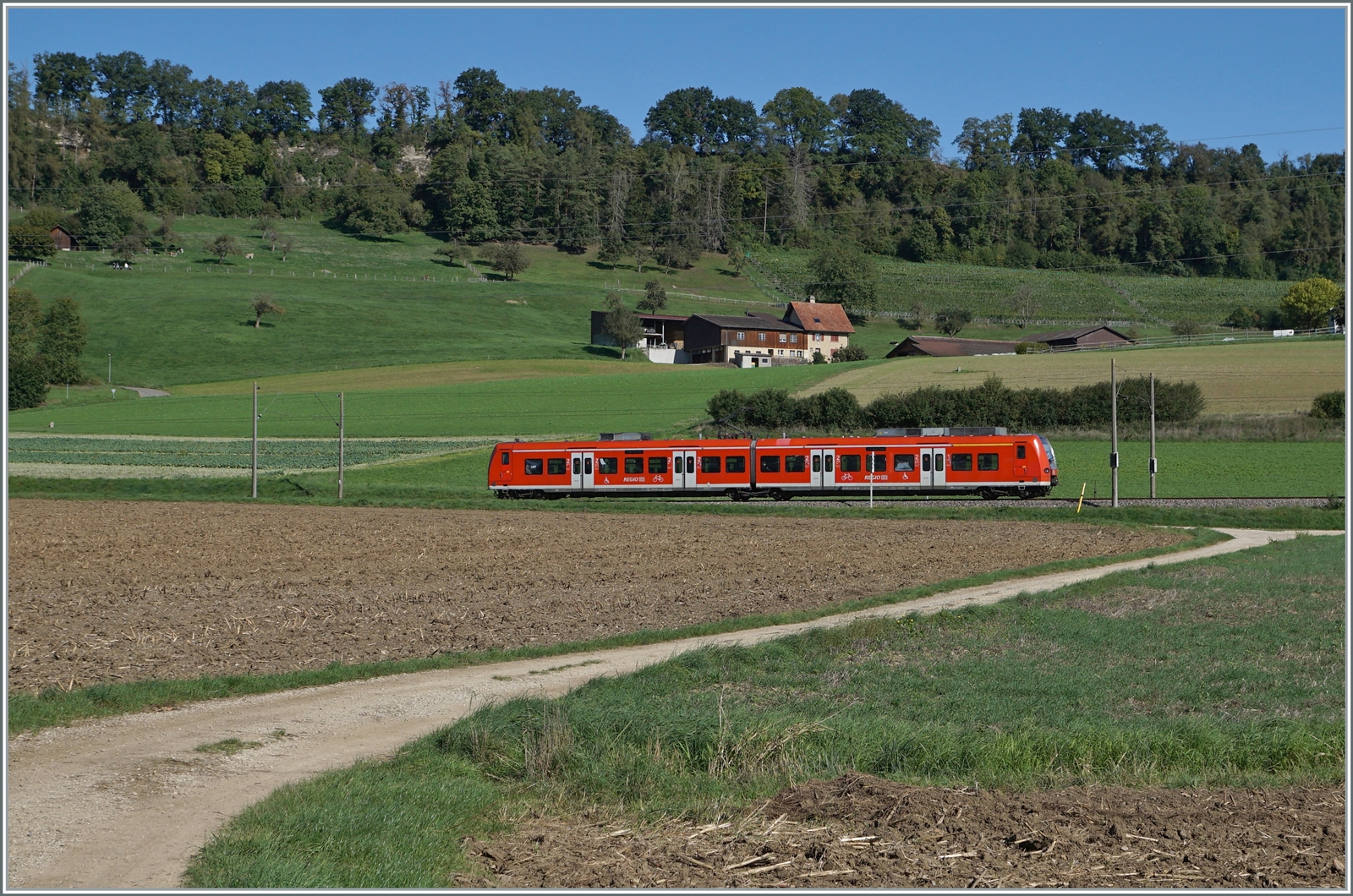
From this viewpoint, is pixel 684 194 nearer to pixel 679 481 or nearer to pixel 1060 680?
pixel 679 481

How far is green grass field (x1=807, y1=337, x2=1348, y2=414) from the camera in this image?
70.0 metres

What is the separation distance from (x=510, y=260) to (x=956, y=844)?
160533mm

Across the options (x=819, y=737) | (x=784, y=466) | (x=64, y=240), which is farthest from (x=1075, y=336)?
(x=64, y=240)

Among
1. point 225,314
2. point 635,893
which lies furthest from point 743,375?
point 635,893

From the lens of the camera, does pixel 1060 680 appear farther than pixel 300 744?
Yes

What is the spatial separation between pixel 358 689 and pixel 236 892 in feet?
23.2

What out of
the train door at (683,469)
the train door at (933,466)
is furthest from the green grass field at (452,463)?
the train door at (933,466)

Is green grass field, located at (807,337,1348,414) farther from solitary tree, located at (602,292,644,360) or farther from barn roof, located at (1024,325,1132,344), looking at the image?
solitary tree, located at (602,292,644,360)

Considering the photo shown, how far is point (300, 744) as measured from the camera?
11570mm

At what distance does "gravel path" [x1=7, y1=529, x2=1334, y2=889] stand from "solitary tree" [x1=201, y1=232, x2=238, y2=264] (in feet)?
517

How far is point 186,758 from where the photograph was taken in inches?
427

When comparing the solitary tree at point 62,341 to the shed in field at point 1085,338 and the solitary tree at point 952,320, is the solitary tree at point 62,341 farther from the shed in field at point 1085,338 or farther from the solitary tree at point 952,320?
the shed in field at point 1085,338

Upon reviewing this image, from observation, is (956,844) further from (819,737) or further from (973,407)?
(973,407)

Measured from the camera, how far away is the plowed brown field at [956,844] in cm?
786
